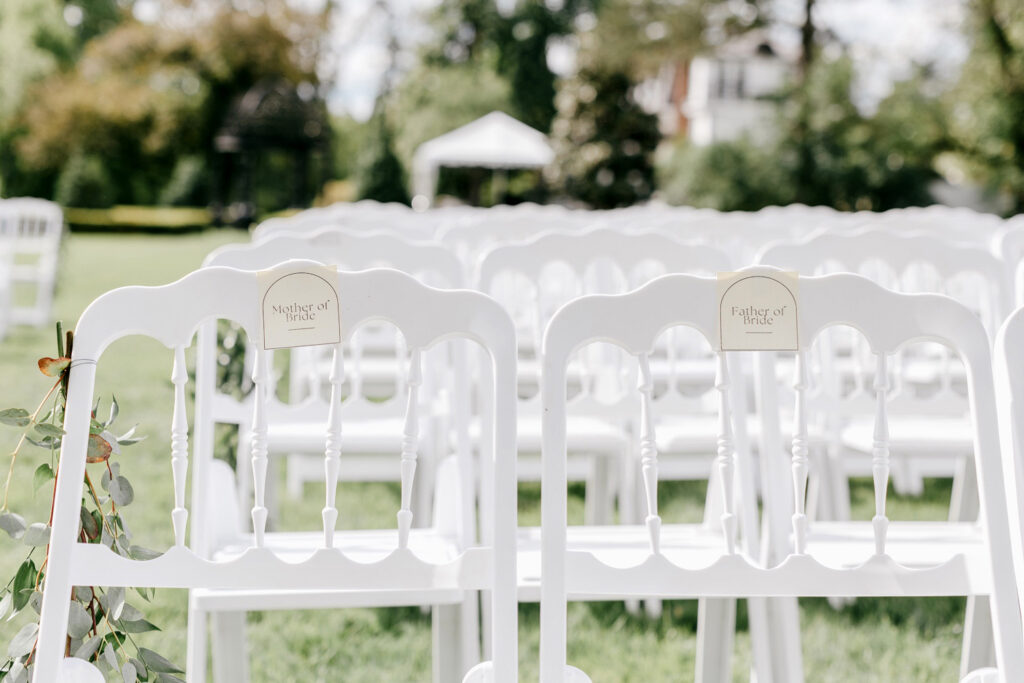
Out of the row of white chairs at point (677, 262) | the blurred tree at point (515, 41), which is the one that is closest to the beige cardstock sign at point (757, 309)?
the row of white chairs at point (677, 262)

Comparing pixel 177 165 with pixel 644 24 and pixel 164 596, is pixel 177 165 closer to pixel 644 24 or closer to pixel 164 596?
pixel 644 24

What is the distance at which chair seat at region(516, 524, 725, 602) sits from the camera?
5.98 feet

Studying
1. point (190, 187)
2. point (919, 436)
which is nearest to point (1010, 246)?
point (919, 436)

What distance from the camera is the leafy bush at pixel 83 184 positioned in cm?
2723

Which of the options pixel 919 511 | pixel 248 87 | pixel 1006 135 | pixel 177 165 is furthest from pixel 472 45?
pixel 919 511

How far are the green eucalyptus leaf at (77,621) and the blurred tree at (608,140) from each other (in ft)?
81.6

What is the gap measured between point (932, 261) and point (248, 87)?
2922 centimetres

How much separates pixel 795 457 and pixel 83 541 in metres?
1.03

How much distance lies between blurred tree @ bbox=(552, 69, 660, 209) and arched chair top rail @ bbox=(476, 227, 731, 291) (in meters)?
23.7

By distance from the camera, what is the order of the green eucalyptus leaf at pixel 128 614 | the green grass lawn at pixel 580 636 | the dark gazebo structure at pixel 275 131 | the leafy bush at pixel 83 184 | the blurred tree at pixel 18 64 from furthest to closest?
1. the blurred tree at pixel 18 64
2. the leafy bush at pixel 83 184
3. the dark gazebo structure at pixel 275 131
4. the green grass lawn at pixel 580 636
5. the green eucalyptus leaf at pixel 128 614

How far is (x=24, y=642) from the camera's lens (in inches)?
51.3

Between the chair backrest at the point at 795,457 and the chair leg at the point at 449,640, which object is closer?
the chair backrest at the point at 795,457

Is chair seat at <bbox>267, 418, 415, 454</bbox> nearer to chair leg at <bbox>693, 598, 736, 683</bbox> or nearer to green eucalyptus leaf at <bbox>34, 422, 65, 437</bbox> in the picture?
Result: chair leg at <bbox>693, 598, 736, 683</bbox>

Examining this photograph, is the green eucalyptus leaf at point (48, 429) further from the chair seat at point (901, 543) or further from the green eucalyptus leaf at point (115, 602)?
the chair seat at point (901, 543)
